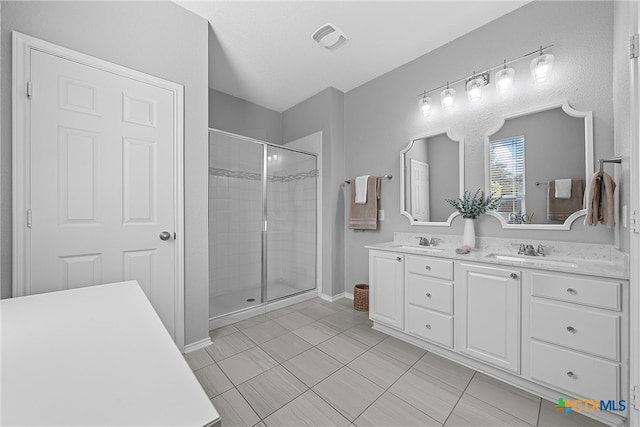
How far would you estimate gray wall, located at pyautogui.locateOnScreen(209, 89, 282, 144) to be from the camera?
3316mm

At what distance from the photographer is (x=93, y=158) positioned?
1612mm

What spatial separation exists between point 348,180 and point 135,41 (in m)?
2.37

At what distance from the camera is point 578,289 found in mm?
1410

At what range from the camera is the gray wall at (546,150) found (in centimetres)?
176

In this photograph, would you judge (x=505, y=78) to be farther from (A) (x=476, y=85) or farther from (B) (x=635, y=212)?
(B) (x=635, y=212)

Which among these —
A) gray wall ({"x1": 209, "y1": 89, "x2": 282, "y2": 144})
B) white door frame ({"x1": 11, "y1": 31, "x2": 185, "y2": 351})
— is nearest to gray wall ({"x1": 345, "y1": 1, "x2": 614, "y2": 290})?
gray wall ({"x1": 209, "y1": 89, "x2": 282, "y2": 144})

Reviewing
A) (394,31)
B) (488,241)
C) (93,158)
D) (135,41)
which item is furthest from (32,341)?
(394,31)

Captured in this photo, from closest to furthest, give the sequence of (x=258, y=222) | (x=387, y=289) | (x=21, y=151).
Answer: (x=21, y=151) → (x=387, y=289) → (x=258, y=222)

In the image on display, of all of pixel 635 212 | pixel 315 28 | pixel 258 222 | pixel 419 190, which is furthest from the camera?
pixel 258 222

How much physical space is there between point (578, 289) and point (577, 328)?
212mm

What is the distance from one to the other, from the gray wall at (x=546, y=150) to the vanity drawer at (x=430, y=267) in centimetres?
74

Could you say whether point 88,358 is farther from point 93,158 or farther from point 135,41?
point 135,41

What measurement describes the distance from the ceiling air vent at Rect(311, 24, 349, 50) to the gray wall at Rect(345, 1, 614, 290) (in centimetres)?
78

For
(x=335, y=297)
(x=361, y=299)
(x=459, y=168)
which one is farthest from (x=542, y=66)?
(x=335, y=297)
